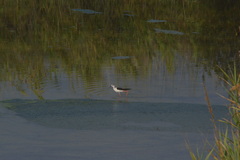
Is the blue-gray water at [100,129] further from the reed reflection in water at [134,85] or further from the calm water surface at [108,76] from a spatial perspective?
the reed reflection in water at [134,85]

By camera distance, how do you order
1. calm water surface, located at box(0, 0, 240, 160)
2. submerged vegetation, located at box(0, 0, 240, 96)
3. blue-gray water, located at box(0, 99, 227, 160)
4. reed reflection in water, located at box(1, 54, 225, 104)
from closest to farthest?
blue-gray water, located at box(0, 99, 227, 160) → calm water surface, located at box(0, 0, 240, 160) → reed reflection in water, located at box(1, 54, 225, 104) → submerged vegetation, located at box(0, 0, 240, 96)

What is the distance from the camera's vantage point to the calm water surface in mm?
4898

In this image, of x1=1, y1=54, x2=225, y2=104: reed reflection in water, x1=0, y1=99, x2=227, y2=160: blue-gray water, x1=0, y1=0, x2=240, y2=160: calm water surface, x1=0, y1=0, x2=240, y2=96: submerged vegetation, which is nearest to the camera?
x1=0, y1=99, x2=227, y2=160: blue-gray water

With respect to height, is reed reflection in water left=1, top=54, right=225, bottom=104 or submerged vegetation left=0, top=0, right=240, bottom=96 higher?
submerged vegetation left=0, top=0, right=240, bottom=96

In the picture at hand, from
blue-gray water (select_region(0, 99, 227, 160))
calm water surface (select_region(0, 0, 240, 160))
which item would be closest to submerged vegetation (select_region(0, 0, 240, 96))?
calm water surface (select_region(0, 0, 240, 160))

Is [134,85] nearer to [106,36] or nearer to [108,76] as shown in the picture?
[108,76]

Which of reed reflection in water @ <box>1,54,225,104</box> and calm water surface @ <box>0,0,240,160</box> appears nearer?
calm water surface @ <box>0,0,240,160</box>

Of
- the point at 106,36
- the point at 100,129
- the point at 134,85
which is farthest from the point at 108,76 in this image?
the point at 106,36

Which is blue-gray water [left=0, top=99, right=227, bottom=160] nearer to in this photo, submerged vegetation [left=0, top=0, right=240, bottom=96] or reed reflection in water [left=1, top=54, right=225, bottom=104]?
reed reflection in water [left=1, top=54, right=225, bottom=104]

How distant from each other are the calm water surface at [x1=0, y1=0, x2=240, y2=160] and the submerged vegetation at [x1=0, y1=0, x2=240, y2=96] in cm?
2

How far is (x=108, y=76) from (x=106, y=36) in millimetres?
3284

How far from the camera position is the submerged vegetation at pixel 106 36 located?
812 centimetres

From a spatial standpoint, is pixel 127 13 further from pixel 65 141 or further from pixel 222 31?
pixel 65 141

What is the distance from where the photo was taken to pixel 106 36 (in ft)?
34.6
